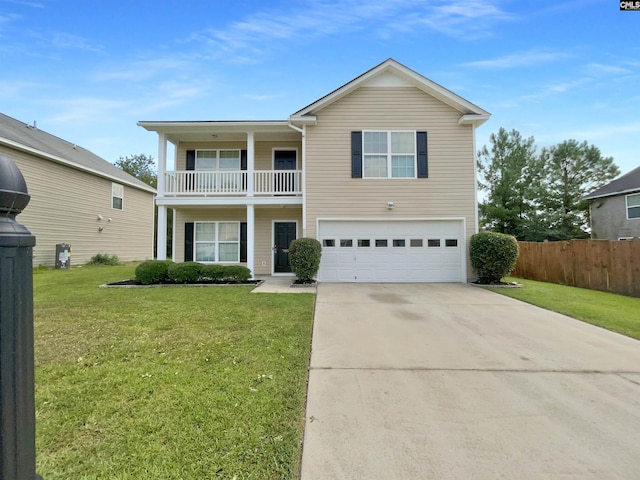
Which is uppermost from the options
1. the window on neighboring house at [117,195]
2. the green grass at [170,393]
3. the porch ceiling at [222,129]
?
the porch ceiling at [222,129]

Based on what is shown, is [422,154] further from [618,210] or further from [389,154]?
[618,210]

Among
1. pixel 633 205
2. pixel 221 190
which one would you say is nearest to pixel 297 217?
pixel 221 190

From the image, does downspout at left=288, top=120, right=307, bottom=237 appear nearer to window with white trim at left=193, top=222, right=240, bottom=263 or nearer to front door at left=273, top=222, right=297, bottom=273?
front door at left=273, top=222, right=297, bottom=273

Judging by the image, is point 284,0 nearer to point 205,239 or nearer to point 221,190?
point 221,190

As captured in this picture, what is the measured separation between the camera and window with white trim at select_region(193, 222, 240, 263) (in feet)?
42.8

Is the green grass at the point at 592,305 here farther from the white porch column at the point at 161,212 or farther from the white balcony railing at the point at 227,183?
the white porch column at the point at 161,212

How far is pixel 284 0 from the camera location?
9656 mm

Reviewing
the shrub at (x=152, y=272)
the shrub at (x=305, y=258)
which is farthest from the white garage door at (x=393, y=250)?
the shrub at (x=152, y=272)

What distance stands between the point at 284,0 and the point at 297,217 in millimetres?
7214

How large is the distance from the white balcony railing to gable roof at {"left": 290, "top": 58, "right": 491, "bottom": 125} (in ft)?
7.33

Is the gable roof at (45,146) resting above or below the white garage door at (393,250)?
above

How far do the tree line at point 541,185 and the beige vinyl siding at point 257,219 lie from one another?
18360 millimetres

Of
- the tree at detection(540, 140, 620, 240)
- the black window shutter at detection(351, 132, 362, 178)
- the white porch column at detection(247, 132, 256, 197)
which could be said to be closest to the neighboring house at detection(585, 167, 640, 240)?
the tree at detection(540, 140, 620, 240)

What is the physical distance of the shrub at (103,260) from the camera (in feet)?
58.0
